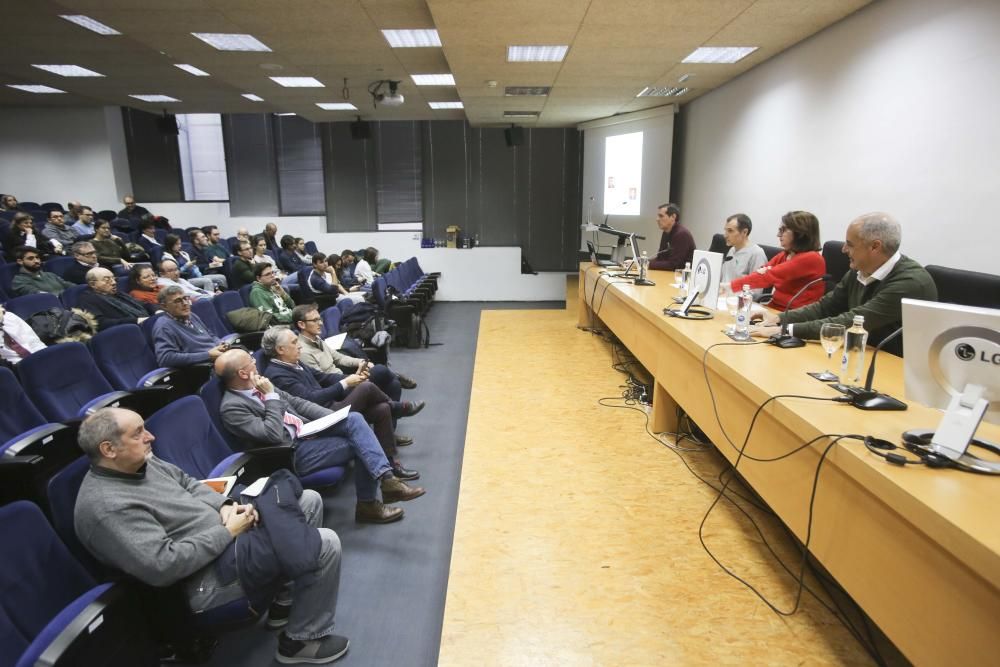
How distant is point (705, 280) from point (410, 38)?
363cm

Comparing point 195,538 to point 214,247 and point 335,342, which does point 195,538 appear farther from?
point 214,247

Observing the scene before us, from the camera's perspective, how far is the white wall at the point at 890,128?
3.16 meters

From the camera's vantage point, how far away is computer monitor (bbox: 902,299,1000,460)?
135 cm

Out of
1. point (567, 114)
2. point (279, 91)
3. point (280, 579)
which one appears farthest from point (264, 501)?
point (567, 114)

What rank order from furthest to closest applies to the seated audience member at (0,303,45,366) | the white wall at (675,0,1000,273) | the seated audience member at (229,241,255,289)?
the seated audience member at (229,241,255,289) < the seated audience member at (0,303,45,366) < the white wall at (675,0,1000,273)

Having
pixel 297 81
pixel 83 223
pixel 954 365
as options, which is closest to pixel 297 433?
pixel 954 365

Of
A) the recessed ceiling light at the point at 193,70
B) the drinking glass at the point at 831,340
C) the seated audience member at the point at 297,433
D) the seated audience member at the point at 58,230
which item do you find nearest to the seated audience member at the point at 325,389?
the seated audience member at the point at 297,433

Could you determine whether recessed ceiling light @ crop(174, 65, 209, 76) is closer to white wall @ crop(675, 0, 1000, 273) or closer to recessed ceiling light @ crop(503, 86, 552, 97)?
recessed ceiling light @ crop(503, 86, 552, 97)

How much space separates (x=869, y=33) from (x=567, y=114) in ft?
16.2

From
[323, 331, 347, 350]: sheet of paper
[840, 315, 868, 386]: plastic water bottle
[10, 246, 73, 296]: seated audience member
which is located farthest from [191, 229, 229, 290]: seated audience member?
[840, 315, 868, 386]: plastic water bottle

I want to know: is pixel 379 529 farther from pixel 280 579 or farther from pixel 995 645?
pixel 995 645

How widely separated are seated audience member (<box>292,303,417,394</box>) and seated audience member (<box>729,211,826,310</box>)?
2612mm

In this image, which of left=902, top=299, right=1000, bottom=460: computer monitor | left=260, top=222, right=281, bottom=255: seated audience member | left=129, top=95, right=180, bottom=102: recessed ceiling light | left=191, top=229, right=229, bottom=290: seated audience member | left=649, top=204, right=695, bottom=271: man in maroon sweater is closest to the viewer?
left=902, top=299, right=1000, bottom=460: computer monitor

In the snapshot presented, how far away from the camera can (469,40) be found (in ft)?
15.0
